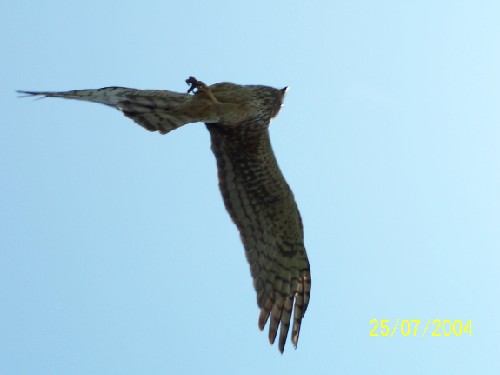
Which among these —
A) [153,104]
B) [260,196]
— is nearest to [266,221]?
[260,196]

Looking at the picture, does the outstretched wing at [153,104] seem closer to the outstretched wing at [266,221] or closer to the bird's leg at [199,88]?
the bird's leg at [199,88]

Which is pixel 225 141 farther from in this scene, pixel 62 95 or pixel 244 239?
pixel 62 95

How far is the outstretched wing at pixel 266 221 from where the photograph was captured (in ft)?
36.2

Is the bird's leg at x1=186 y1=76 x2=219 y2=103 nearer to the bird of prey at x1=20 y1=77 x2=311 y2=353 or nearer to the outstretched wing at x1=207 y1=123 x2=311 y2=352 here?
the bird of prey at x1=20 y1=77 x2=311 y2=353

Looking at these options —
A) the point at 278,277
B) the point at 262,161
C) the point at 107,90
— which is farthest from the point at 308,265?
the point at 107,90

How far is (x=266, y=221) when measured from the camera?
1135 centimetres

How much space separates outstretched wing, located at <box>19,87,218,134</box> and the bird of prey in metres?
0.03

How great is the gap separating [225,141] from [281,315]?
2.27 m

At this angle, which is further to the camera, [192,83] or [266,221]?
[266,221]

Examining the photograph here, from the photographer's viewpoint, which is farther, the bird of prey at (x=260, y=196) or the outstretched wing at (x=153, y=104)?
the bird of prey at (x=260, y=196)

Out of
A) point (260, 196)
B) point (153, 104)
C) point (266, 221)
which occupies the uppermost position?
point (153, 104)

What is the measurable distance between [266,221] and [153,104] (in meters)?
2.54

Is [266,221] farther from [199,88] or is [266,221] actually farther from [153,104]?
[153,104]

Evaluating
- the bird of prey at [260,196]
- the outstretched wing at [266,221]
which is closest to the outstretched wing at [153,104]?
the bird of prey at [260,196]
